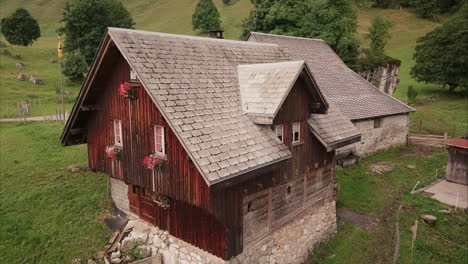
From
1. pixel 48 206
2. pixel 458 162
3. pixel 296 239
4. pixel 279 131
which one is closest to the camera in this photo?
pixel 279 131

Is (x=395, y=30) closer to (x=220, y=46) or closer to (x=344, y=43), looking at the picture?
(x=344, y=43)

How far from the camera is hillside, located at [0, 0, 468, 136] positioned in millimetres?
35281

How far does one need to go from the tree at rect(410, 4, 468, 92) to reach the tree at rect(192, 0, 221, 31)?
4450cm

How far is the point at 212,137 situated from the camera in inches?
361

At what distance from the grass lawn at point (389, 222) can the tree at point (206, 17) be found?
59826 millimetres

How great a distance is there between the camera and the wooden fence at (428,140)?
26.6 metres

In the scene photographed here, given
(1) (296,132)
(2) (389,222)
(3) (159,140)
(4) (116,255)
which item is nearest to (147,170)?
(3) (159,140)

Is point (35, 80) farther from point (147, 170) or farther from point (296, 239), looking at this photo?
point (296, 239)

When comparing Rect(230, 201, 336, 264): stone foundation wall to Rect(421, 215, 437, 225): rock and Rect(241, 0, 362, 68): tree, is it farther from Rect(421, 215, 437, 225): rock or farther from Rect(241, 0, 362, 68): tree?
Rect(241, 0, 362, 68): tree

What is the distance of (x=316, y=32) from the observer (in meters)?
32.6

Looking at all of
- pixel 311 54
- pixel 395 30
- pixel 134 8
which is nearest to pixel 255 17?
pixel 311 54

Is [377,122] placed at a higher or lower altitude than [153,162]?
lower

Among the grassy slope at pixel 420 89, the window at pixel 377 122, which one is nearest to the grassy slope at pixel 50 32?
the window at pixel 377 122

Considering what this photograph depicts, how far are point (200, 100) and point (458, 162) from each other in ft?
56.5
